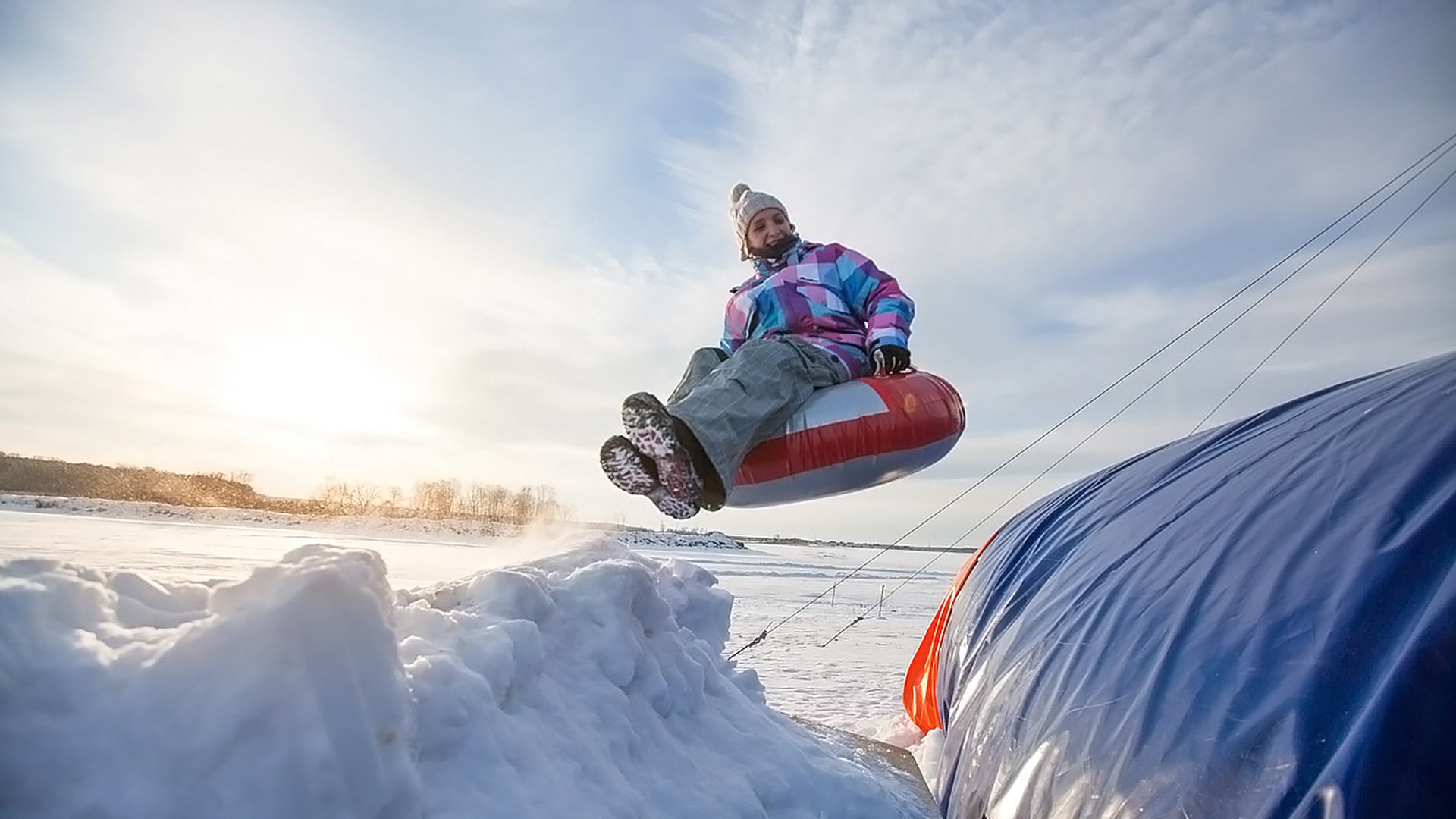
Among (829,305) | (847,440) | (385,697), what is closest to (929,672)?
(847,440)

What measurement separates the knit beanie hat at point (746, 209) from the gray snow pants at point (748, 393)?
772 millimetres

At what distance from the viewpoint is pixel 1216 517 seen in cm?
173

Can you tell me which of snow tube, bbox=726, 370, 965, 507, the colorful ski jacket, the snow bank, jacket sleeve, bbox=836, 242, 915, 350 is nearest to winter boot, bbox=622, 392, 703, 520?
snow tube, bbox=726, 370, 965, 507

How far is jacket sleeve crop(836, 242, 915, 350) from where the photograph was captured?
2.77 m

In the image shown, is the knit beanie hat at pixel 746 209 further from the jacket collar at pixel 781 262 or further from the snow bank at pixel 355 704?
the snow bank at pixel 355 704

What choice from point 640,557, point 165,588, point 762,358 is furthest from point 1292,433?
point 165,588

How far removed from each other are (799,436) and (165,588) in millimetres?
1846

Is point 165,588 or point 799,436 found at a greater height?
point 799,436

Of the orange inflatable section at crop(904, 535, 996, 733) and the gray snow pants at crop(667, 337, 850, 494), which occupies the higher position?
the gray snow pants at crop(667, 337, 850, 494)

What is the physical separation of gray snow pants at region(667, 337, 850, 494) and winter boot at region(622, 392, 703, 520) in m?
0.06

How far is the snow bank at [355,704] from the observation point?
0.75 meters

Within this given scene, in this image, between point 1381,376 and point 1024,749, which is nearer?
point 1024,749

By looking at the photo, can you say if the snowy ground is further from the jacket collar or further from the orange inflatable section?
the jacket collar

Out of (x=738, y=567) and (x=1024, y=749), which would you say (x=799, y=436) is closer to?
(x=1024, y=749)
